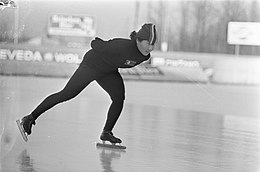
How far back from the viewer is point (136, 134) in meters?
5.16

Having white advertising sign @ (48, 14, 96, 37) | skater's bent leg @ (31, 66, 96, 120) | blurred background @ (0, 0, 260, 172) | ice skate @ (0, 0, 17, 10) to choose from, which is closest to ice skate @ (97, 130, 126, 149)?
skater's bent leg @ (31, 66, 96, 120)

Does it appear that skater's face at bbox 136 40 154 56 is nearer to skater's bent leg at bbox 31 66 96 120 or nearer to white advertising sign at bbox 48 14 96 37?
skater's bent leg at bbox 31 66 96 120

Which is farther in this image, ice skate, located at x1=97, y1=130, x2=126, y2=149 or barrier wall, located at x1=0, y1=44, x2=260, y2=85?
barrier wall, located at x1=0, y1=44, x2=260, y2=85

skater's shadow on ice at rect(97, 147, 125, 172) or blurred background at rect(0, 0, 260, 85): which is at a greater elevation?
blurred background at rect(0, 0, 260, 85)

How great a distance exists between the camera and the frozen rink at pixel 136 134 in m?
3.62

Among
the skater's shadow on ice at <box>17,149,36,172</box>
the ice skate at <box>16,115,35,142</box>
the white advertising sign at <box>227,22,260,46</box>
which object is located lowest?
the skater's shadow on ice at <box>17,149,36,172</box>

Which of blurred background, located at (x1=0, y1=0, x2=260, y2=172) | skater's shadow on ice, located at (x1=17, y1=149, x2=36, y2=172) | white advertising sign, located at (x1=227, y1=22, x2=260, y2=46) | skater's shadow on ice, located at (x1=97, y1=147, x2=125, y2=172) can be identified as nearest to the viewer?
skater's shadow on ice, located at (x1=17, y1=149, x2=36, y2=172)

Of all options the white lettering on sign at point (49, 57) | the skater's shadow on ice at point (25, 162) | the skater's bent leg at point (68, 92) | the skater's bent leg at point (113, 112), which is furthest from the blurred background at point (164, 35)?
the skater's shadow on ice at point (25, 162)

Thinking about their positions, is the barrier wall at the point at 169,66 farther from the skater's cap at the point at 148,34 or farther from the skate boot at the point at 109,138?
the skater's cap at the point at 148,34

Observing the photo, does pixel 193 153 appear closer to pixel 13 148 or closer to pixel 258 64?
pixel 13 148

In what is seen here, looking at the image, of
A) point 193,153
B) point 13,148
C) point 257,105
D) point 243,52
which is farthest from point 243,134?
point 243,52

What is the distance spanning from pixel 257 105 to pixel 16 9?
20.7ft

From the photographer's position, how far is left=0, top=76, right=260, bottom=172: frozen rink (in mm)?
3619

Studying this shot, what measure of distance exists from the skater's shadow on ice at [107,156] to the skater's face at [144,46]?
0.61 metres
